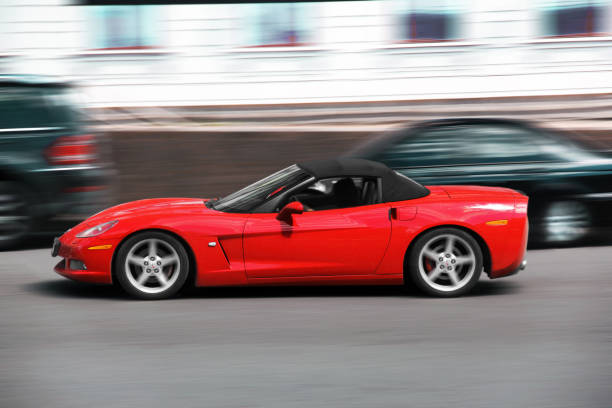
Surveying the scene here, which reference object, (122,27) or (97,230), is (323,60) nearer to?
(122,27)

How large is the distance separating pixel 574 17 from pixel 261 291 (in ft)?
45.7

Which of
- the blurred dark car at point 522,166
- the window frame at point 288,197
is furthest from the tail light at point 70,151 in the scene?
the window frame at point 288,197

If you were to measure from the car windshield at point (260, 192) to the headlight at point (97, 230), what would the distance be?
83 centimetres

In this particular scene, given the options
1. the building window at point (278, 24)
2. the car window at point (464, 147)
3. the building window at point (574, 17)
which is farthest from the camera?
the building window at point (574, 17)

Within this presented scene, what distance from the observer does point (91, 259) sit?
21.5 ft

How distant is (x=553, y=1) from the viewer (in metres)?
18.6

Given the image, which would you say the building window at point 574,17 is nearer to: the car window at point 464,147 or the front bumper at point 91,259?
the car window at point 464,147

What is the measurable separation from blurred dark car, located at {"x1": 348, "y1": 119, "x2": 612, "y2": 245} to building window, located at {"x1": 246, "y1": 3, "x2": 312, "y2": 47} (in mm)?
9766

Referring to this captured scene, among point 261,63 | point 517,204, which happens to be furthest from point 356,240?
point 261,63

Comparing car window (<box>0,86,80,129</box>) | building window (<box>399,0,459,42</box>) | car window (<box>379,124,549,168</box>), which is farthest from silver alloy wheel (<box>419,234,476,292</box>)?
building window (<box>399,0,459,42</box>)

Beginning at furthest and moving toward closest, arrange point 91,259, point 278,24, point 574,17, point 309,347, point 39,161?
point 574,17 < point 278,24 < point 39,161 < point 91,259 < point 309,347

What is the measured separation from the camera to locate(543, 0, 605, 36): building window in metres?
18.6

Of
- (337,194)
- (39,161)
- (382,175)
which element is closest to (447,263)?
(382,175)

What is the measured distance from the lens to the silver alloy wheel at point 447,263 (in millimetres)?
6723
